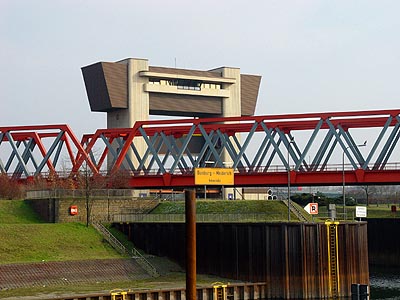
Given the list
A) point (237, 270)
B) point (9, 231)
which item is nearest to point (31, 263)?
point (9, 231)

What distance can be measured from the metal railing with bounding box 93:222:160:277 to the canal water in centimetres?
1980

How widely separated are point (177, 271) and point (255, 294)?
10.6 meters

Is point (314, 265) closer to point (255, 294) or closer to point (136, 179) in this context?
point (255, 294)

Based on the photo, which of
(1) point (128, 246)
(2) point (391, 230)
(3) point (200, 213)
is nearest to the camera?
(1) point (128, 246)

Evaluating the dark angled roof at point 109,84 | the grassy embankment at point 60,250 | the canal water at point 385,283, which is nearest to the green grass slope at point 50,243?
the grassy embankment at point 60,250

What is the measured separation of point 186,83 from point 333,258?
83770 millimetres

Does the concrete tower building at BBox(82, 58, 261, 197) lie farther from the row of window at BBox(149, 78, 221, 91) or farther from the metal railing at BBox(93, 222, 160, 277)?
the metal railing at BBox(93, 222, 160, 277)

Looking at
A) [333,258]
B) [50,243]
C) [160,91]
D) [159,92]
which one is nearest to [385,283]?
[333,258]

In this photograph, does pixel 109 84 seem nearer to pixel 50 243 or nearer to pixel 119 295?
pixel 50 243

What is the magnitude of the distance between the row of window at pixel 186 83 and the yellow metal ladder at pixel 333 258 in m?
80.0

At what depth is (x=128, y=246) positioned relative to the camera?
7538cm

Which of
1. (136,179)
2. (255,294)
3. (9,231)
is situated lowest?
(255,294)

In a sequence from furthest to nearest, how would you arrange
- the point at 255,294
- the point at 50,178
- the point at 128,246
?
1. the point at 50,178
2. the point at 128,246
3. the point at 255,294

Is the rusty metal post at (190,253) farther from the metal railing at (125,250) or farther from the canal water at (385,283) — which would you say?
the metal railing at (125,250)
